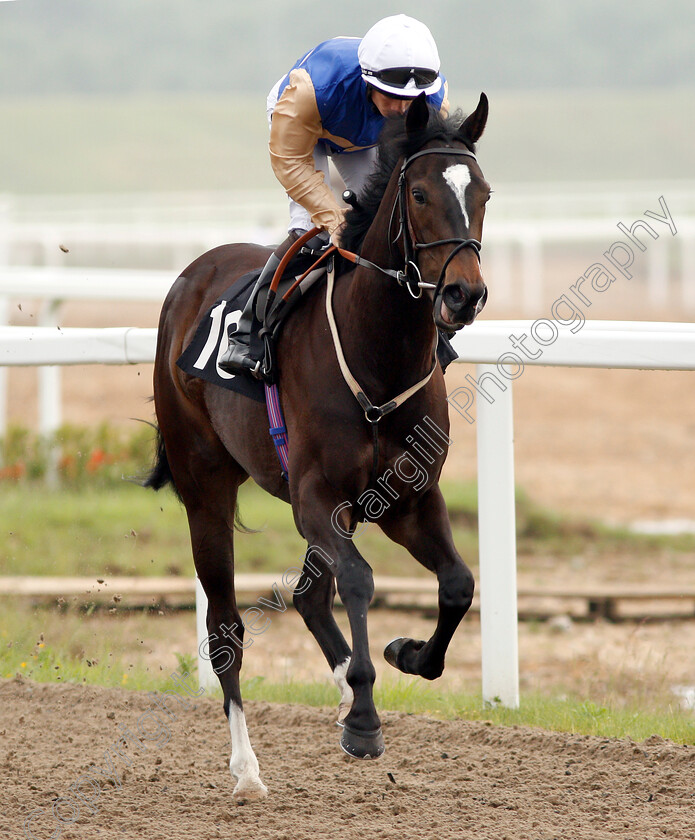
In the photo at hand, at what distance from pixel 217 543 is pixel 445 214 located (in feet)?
5.91

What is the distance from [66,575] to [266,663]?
184 cm

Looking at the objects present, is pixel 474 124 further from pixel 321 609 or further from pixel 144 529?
pixel 144 529

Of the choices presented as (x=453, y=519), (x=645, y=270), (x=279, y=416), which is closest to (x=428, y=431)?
(x=279, y=416)

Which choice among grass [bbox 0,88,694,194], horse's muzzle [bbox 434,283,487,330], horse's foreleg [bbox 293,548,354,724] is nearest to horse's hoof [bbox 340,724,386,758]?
horse's foreleg [bbox 293,548,354,724]

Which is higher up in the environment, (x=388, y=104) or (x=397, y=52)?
(x=397, y=52)

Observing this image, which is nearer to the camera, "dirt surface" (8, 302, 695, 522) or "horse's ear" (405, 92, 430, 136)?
"horse's ear" (405, 92, 430, 136)

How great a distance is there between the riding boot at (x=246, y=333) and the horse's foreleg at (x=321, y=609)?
Answer: 28.8 inches

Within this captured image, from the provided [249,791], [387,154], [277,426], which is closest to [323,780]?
[249,791]

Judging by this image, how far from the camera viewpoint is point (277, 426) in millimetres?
3828

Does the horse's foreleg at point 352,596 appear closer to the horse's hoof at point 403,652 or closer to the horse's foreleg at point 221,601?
the horse's hoof at point 403,652

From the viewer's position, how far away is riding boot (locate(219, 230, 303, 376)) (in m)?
3.94

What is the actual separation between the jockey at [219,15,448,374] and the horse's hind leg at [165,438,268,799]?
2.09ft

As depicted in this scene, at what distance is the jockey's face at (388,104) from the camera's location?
3.69 meters

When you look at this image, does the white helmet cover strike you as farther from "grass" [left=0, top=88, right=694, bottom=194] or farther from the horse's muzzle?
"grass" [left=0, top=88, right=694, bottom=194]
